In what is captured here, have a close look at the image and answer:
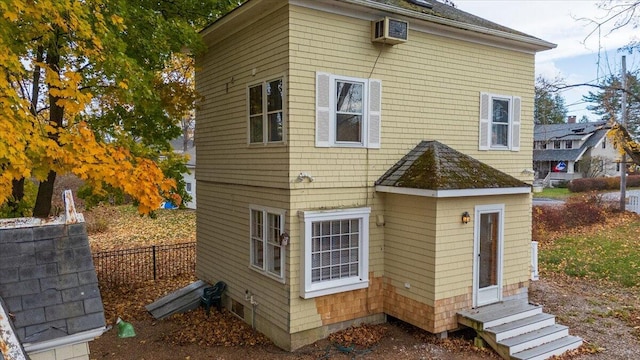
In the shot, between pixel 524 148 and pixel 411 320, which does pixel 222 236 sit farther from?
pixel 524 148

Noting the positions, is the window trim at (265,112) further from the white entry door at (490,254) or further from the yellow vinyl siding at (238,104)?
the white entry door at (490,254)

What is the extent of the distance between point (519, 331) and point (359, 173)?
4.39 meters

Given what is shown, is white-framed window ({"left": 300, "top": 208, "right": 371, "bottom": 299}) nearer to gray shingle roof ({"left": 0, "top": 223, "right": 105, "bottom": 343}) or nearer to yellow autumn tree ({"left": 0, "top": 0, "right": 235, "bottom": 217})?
yellow autumn tree ({"left": 0, "top": 0, "right": 235, "bottom": 217})

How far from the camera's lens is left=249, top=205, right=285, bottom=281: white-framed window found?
8547mm

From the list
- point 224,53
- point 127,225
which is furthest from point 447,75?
point 127,225

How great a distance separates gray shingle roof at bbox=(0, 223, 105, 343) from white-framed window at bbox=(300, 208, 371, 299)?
161 inches

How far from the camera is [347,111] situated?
872 centimetres

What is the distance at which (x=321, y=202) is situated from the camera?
8508mm

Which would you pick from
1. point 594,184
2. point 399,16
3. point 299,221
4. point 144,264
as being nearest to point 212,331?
point 299,221

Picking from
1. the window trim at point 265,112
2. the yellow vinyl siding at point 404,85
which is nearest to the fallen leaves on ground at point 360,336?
the yellow vinyl siding at point 404,85

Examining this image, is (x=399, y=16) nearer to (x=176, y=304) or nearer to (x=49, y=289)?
(x=49, y=289)

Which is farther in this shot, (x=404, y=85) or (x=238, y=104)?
(x=238, y=104)

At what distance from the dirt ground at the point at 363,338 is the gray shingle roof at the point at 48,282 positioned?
4102 mm

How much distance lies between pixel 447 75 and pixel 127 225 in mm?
19086
